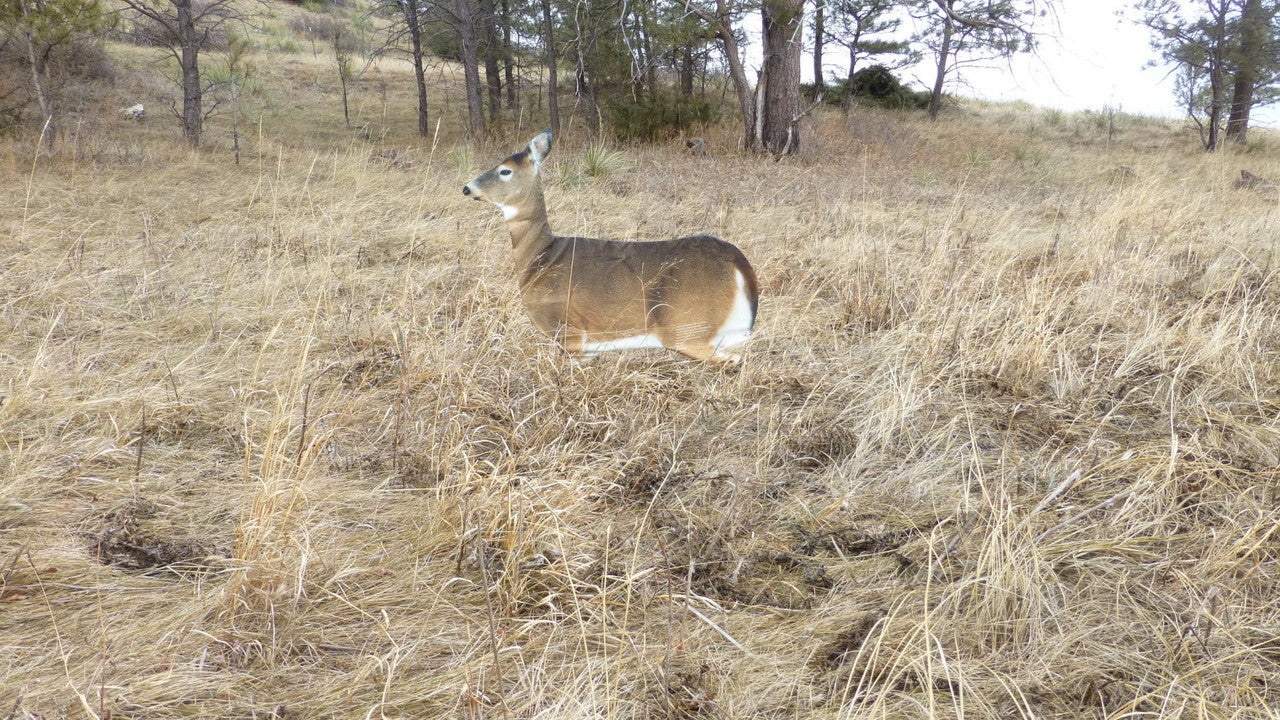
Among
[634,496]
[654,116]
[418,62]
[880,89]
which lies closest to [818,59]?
[880,89]

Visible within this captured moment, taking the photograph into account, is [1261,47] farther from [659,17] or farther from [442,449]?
[442,449]

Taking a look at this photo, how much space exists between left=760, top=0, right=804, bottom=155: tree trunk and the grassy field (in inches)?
286

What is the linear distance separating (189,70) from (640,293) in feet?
37.4

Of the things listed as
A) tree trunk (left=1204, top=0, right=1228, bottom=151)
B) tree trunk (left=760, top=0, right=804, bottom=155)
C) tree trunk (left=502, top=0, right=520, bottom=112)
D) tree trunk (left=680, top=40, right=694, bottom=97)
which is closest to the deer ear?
tree trunk (left=760, top=0, right=804, bottom=155)

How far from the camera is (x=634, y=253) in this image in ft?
9.19

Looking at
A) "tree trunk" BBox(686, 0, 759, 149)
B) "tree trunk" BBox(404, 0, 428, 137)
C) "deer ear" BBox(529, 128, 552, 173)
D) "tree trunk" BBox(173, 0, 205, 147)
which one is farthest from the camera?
"tree trunk" BBox(404, 0, 428, 137)

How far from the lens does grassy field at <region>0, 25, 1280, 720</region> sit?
1743mm

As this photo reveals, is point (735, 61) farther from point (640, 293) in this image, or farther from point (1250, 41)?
point (1250, 41)

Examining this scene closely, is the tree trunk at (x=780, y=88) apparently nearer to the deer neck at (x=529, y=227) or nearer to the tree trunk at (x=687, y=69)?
the tree trunk at (x=687, y=69)

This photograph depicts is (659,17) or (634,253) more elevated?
(659,17)

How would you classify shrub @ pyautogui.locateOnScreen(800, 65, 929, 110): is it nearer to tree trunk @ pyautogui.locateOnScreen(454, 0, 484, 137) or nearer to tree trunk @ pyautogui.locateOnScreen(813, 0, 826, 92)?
tree trunk @ pyautogui.locateOnScreen(813, 0, 826, 92)

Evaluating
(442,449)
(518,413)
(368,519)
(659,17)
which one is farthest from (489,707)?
(659,17)

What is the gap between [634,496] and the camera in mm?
2598

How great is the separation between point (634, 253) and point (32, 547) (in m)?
2.00
